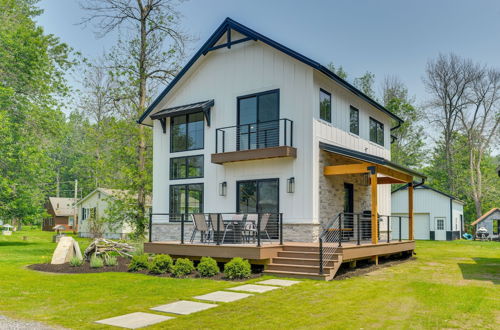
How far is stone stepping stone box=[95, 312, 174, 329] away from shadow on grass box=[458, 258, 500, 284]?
27.1 ft

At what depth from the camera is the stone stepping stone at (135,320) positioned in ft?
21.0

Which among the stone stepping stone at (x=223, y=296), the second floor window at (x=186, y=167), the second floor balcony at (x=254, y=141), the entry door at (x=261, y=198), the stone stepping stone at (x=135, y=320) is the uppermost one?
the second floor balcony at (x=254, y=141)

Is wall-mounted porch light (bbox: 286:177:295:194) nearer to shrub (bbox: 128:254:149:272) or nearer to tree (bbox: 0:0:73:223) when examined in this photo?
shrub (bbox: 128:254:149:272)

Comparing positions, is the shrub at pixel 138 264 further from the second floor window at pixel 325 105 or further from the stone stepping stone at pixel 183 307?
the second floor window at pixel 325 105

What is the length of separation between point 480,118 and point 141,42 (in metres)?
30.4

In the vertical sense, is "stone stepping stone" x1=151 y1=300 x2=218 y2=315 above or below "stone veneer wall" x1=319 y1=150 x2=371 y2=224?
below

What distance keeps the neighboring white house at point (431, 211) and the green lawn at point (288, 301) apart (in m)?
20.8

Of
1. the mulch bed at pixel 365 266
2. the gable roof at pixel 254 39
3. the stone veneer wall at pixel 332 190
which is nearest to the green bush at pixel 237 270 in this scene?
the mulch bed at pixel 365 266

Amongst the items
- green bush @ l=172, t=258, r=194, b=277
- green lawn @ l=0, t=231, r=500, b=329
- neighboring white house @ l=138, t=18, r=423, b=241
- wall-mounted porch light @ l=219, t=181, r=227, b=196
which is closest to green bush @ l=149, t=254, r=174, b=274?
green bush @ l=172, t=258, r=194, b=277

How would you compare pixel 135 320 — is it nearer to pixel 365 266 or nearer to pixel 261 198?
pixel 261 198

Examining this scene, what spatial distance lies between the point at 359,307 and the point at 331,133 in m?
8.29

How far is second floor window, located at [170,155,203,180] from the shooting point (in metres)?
16.6

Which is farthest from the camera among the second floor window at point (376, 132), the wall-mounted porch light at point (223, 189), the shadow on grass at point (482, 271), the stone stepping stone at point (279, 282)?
the second floor window at point (376, 132)

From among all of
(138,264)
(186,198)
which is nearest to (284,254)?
(138,264)
